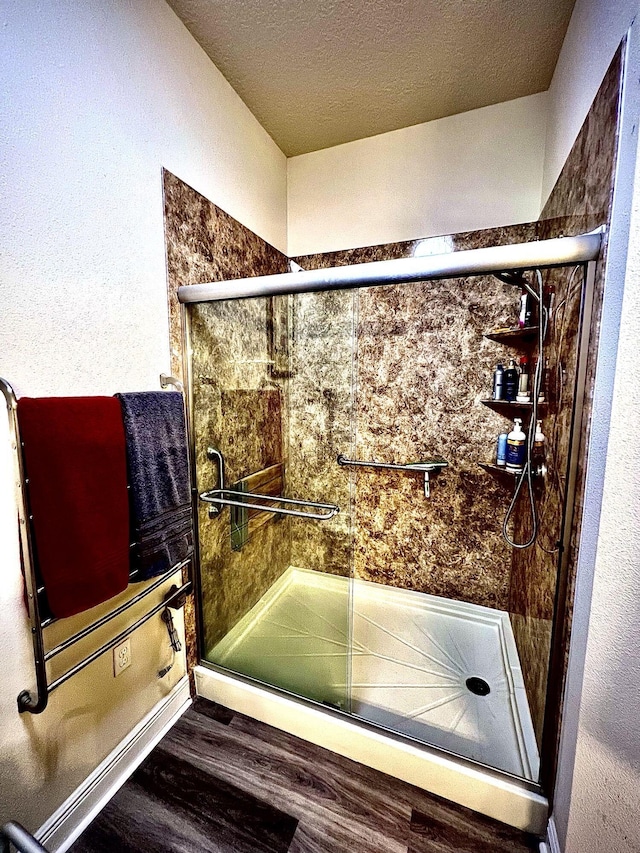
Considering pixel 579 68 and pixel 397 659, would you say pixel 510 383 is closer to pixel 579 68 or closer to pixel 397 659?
pixel 579 68

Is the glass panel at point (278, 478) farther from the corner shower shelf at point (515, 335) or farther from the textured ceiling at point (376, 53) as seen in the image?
the textured ceiling at point (376, 53)

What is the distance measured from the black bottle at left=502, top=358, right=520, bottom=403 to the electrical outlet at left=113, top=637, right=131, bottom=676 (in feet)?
6.54

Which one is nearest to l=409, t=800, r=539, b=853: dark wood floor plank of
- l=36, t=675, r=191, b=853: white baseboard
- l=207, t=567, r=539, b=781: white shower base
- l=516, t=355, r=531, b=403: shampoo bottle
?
l=207, t=567, r=539, b=781: white shower base

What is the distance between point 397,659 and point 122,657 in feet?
4.25

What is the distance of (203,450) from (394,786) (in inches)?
58.3

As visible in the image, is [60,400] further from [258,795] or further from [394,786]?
[394,786]

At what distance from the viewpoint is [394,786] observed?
1199mm

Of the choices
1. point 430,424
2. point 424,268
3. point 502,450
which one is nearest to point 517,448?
point 502,450

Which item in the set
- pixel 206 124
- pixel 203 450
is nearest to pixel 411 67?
pixel 206 124

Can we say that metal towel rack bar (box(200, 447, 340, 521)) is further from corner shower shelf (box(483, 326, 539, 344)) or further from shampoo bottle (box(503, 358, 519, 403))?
corner shower shelf (box(483, 326, 539, 344))

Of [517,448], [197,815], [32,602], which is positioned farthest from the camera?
[517,448]

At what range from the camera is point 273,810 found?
3.68 ft

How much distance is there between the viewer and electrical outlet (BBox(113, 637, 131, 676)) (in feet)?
3.90

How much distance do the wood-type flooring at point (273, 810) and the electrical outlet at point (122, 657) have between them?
41cm
